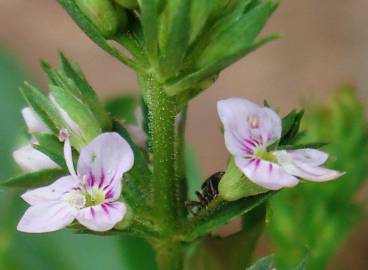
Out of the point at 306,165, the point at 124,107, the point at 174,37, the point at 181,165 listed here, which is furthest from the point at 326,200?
the point at 174,37

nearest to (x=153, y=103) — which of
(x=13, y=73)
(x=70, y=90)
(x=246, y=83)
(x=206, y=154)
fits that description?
(x=70, y=90)

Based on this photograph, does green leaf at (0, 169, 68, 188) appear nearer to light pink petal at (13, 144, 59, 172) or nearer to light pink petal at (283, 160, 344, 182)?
light pink petal at (13, 144, 59, 172)

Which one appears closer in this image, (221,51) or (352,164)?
(221,51)

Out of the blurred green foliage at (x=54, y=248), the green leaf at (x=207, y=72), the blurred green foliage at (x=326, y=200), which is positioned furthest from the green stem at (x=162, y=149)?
the blurred green foliage at (x=326, y=200)

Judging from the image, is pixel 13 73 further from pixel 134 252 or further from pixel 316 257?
pixel 316 257

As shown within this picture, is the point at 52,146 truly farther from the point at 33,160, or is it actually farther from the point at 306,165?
the point at 306,165

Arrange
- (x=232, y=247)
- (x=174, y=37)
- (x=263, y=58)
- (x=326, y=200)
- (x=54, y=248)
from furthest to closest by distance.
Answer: (x=263, y=58) → (x=326, y=200) → (x=54, y=248) → (x=232, y=247) → (x=174, y=37)

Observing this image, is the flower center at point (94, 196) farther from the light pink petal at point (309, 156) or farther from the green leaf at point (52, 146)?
the light pink petal at point (309, 156)
